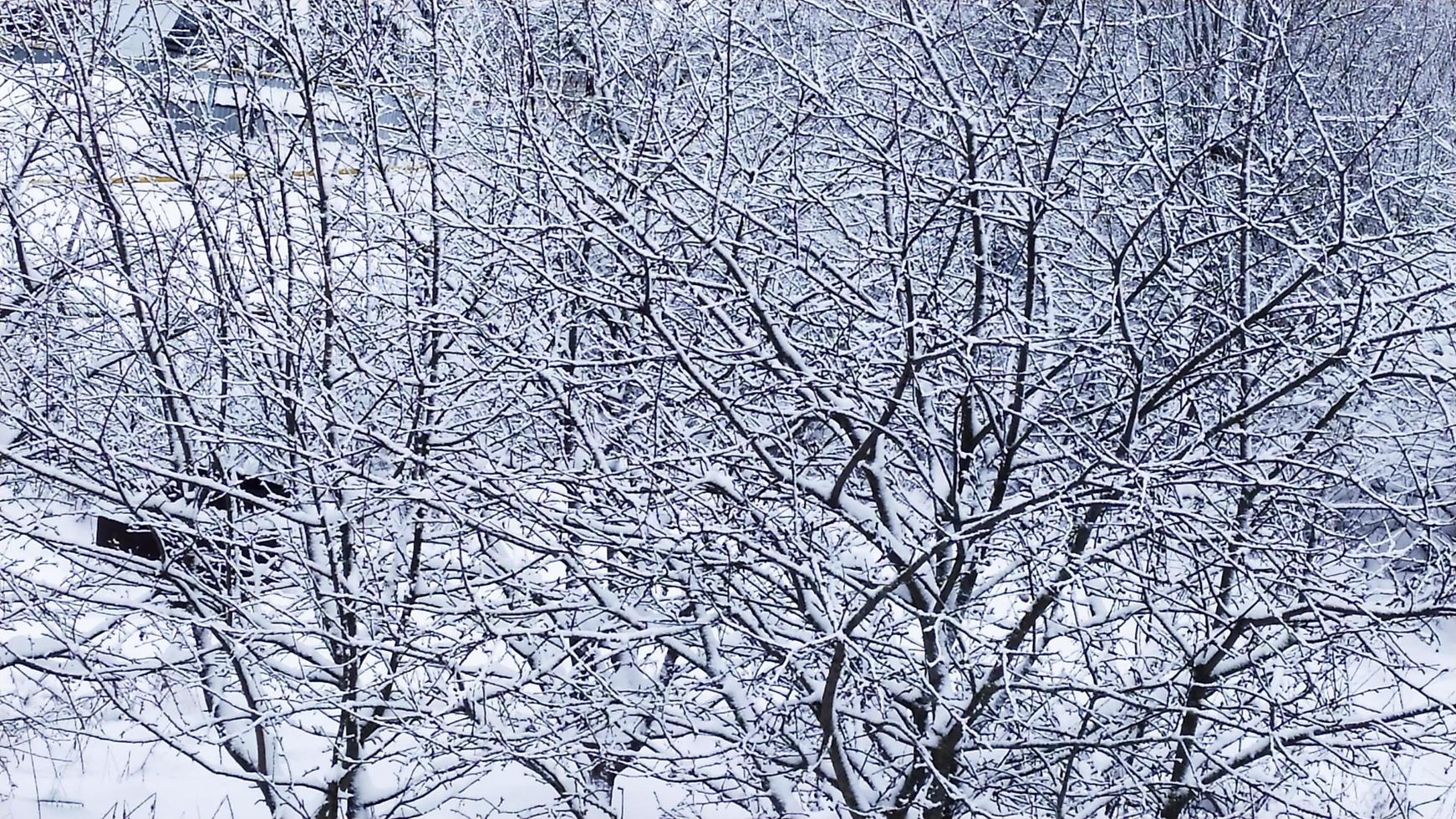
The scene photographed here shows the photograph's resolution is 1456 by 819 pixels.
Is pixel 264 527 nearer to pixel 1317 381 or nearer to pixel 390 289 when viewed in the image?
pixel 390 289

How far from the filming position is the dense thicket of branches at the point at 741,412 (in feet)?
14.0

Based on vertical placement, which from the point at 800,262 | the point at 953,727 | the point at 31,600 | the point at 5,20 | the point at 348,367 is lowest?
the point at 31,600

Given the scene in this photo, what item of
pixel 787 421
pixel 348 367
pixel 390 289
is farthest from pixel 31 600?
pixel 787 421

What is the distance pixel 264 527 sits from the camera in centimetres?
532

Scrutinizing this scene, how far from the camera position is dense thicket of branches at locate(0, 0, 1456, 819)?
168 inches

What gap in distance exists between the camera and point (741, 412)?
4668mm

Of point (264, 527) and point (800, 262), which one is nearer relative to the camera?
point (800, 262)

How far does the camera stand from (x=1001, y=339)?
12.7ft

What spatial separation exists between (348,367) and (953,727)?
2.65 metres

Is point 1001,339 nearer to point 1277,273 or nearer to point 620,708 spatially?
point 620,708

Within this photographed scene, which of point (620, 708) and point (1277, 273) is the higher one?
point (1277, 273)

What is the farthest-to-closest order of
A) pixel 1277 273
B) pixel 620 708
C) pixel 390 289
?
pixel 1277 273 → pixel 390 289 → pixel 620 708

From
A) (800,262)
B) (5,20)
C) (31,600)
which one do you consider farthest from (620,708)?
(5,20)

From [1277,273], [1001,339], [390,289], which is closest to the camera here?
[1001,339]
